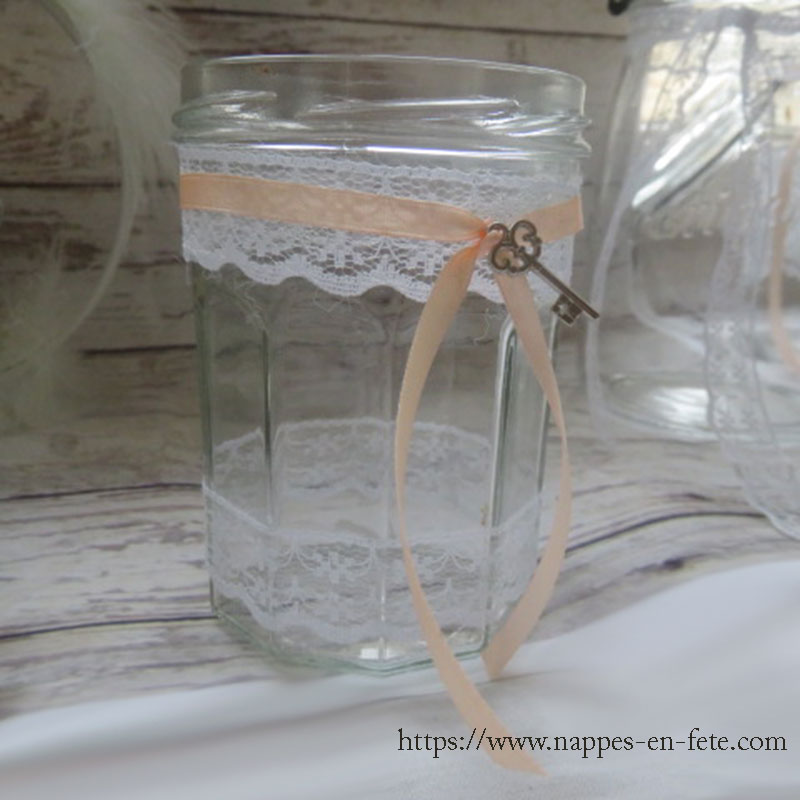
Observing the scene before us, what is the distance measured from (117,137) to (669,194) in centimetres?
49

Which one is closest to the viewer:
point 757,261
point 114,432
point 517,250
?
point 517,250

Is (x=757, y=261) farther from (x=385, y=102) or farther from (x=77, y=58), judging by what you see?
(x=77, y=58)

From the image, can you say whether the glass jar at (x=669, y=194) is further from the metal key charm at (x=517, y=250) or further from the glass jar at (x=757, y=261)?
the metal key charm at (x=517, y=250)

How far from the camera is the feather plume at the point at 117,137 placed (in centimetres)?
69

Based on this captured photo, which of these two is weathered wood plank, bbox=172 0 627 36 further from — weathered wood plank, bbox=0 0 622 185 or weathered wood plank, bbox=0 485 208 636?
weathered wood plank, bbox=0 485 208 636

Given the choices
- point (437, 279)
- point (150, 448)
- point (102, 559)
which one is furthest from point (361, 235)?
point (150, 448)

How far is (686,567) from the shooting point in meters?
0.58

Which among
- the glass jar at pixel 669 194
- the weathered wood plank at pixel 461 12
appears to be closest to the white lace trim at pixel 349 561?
the glass jar at pixel 669 194

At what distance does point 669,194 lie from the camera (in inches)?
34.0

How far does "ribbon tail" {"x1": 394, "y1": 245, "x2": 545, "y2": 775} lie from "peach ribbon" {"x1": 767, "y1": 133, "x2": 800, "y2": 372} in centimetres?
38

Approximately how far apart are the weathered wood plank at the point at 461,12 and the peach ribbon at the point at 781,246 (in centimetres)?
28

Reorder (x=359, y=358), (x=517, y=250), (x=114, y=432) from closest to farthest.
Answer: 1. (x=517, y=250)
2. (x=359, y=358)
3. (x=114, y=432)

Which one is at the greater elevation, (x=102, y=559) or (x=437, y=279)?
(x=437, y=279)

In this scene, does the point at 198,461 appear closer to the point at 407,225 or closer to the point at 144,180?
the point at 144,180
